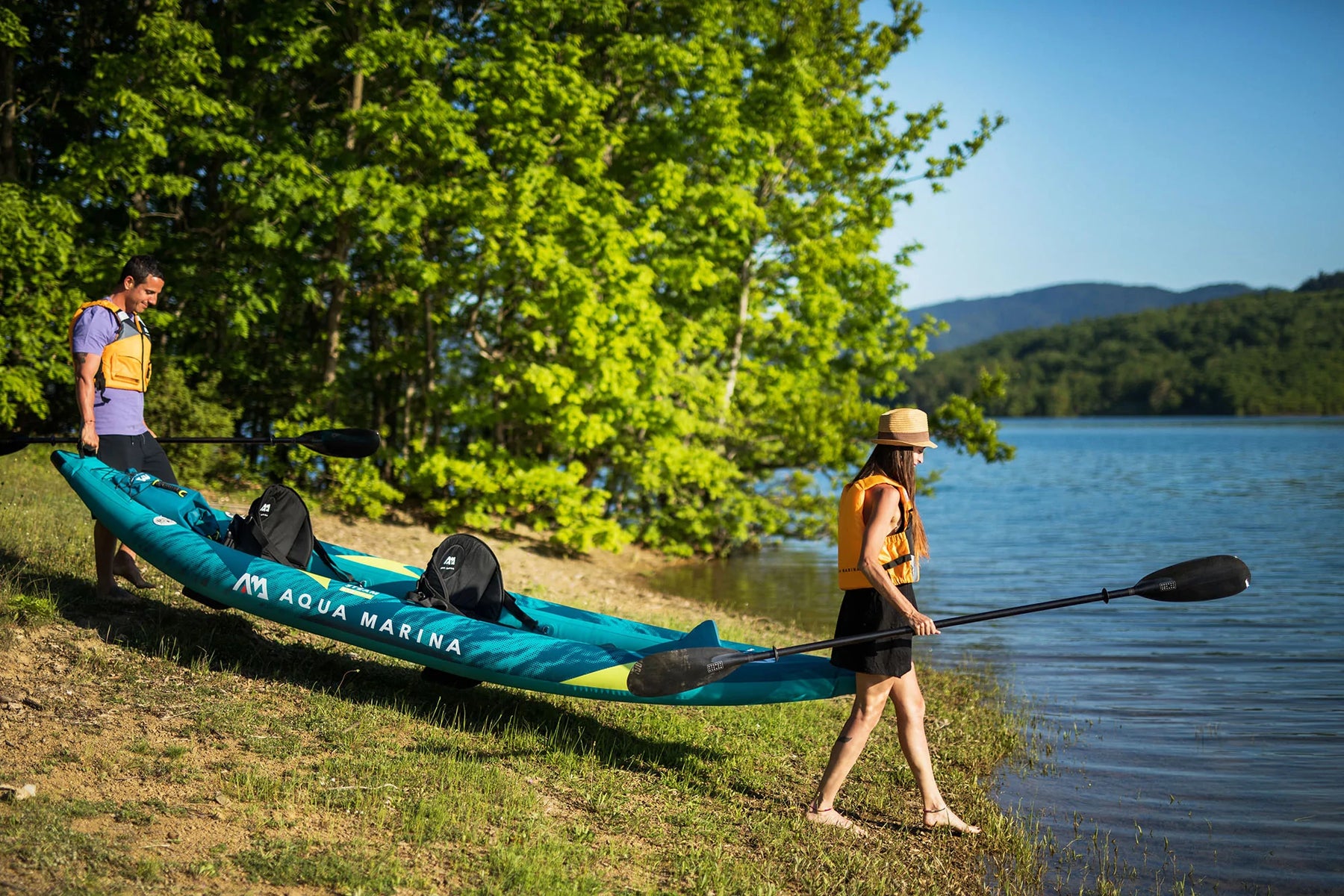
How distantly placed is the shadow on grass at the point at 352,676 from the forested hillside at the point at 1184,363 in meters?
95.3

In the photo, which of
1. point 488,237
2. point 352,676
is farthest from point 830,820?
point 488,237

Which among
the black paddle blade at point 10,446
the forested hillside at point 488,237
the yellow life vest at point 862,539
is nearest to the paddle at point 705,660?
the yellow life vest at point 862,539

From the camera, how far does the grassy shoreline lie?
13.0ft

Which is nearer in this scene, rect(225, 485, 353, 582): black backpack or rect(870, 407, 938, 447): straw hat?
rect(870, 407, 938, 447): straw hat

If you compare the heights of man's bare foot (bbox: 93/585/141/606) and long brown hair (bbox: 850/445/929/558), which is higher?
long brown hair (bbox: 850/445/929/558)

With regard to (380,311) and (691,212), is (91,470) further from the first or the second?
(691,212)

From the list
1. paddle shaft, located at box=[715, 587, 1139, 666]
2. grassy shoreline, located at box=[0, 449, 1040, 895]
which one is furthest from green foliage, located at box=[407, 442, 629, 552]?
paddle shaft, located at box=[715, 587, 1139, 666]

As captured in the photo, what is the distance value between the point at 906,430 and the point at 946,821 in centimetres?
199

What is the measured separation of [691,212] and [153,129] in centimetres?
745

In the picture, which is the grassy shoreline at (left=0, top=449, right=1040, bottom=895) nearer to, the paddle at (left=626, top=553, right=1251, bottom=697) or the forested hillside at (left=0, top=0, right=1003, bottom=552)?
the paddle at (left=626, top=553, right=1251, bottom=697)

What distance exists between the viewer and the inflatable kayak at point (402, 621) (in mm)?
5328

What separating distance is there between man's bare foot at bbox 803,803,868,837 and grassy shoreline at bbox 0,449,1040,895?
72 mm

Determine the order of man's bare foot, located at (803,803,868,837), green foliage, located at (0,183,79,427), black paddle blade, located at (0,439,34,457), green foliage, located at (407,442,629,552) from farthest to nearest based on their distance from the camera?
green foliage, located at (407,442,629,552) → green foliage, located at (0,183,79,427) → black paddle blade, located at (0,439,34,457) → man's bare foot, located at (803,803,868,837)

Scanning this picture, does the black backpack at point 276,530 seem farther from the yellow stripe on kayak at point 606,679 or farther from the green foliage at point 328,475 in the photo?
the green foliage at point 328,475
